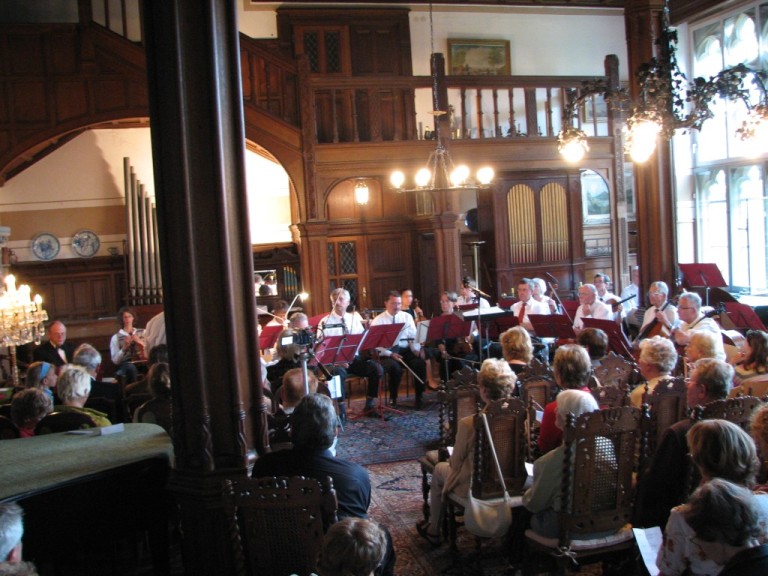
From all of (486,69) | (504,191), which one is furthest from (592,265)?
(486,69)

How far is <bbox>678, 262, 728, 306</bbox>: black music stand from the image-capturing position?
977 cm

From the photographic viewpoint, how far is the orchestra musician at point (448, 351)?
9.17m

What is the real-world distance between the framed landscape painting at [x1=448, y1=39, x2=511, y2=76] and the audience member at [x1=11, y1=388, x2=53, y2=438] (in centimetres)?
1070

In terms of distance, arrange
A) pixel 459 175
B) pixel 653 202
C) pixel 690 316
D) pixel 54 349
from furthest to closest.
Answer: pixel 459 175 → pixel 653 202 → pixel 54 349 → pixel 690 316

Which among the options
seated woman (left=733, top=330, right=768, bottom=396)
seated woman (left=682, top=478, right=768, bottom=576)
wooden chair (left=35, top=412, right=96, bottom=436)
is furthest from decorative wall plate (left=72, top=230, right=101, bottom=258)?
seated woman (left=682, top=478, right=768, bottom=576)

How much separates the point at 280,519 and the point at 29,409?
2.34m

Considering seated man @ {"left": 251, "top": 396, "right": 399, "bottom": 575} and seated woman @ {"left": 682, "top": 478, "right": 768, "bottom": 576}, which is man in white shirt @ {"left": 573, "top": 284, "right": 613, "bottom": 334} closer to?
seated man @ {"left": 251, "top": 396, "right": 399, "bottom": 575}

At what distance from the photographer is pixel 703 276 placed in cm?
987

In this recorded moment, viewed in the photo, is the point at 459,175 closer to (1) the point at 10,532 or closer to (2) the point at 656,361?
(2) the point at 656,361

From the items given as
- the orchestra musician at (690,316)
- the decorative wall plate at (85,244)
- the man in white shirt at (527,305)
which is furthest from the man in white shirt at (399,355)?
the decorative wall plate at (85,244)

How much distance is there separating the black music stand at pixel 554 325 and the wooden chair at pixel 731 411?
3.95m

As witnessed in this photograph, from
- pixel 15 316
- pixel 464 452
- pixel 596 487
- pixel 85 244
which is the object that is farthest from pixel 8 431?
pixel 85 244

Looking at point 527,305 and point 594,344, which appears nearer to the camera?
point 594,344

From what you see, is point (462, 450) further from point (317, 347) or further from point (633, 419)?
point (317, 347)
